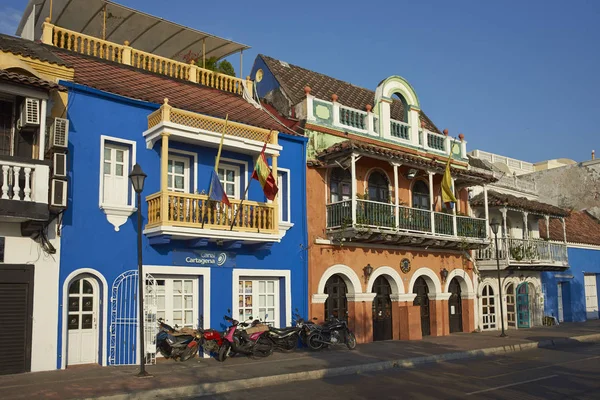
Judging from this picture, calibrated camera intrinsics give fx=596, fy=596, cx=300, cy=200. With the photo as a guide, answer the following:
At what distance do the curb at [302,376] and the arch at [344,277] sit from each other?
394 centimetres

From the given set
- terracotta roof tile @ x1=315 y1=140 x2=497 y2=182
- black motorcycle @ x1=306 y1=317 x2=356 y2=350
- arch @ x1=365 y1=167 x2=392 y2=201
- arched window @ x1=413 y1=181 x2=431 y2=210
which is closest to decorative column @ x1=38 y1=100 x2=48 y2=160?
black motorcycle @ x1=306 y1=317 x2=356 y2=350

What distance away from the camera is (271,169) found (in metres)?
16.7

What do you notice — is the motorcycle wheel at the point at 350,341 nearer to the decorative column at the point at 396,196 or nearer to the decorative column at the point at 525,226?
the decorative column at the point at 396,196

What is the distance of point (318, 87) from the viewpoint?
73.9 ft

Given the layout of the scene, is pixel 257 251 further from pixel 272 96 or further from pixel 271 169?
pixel 272 96

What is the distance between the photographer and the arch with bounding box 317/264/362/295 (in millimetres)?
18453

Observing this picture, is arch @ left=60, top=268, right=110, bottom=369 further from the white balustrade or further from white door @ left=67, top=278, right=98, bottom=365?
the white balustrade

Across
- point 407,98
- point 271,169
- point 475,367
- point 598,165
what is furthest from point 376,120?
point 598,165

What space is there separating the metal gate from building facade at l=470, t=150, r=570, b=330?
13668mm

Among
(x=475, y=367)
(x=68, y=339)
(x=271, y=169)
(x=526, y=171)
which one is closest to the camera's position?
(x=68, y=339)

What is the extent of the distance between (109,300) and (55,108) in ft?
15.1

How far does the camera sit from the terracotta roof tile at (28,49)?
13.4m

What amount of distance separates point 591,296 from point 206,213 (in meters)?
23.9

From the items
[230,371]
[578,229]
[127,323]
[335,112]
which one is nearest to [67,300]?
[127,323]
